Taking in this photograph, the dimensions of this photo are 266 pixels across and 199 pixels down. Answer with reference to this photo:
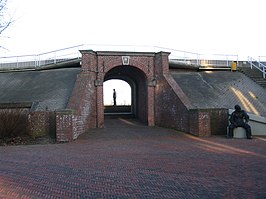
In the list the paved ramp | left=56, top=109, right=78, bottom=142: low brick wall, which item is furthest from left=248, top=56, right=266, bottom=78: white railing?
left=56, top=109, right=78, bottom=142: low brick wall

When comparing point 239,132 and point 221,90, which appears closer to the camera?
point 239,132

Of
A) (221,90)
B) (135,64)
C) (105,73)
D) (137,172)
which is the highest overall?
(135,64)

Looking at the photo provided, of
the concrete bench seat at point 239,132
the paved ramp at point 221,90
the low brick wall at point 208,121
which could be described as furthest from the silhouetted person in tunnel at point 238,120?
the paved ramp at point 221,90

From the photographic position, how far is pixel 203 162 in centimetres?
850

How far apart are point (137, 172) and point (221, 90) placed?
50.8 ft

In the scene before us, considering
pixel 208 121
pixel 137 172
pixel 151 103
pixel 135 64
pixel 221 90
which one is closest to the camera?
pixel 137 172

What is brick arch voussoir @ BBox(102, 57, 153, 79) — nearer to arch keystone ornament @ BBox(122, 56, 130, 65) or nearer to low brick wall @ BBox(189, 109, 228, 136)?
arch keystone ornament @ BBox(122, 56, 130, 65)

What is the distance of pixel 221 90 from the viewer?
69.8ft

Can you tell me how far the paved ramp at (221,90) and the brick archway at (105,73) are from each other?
2.42 meters

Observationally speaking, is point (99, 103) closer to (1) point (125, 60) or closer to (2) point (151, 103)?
(1) point (125, 60)

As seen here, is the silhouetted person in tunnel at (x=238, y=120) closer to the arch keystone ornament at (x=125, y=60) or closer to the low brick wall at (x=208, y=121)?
the low brick wall at (x=208, y=121)

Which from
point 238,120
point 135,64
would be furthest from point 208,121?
point 135,64

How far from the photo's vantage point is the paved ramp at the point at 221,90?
759 inches

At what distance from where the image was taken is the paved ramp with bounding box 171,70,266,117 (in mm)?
19281
